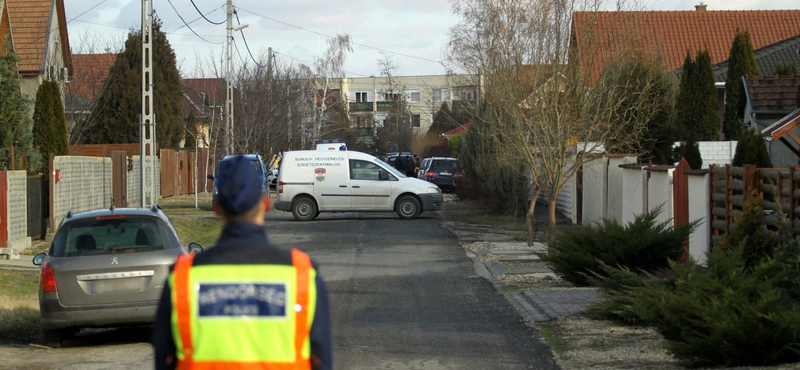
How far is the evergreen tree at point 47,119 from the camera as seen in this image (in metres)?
21.8

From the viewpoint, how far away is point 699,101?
24.3 metres

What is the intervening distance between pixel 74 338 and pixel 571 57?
8991 mm

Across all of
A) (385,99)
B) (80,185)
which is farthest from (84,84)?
(385,99)

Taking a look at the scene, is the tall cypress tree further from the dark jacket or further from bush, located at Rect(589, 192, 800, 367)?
the dark jacket

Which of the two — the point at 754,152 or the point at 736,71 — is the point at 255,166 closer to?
the point at 754,152

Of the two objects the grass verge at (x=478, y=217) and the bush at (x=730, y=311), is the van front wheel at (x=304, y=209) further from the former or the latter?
the bush at (x=730, y=311)

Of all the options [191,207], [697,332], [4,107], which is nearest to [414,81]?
[191,207]

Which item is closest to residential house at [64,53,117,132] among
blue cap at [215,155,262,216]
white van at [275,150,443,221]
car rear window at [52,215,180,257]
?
white van at [275,150,443,221]

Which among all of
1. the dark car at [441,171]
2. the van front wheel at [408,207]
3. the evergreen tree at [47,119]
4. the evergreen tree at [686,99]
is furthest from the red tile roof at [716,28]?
the evergreen tree at [47,119]

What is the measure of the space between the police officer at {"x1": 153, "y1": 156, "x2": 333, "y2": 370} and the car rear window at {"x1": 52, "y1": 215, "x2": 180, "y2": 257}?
6.46m

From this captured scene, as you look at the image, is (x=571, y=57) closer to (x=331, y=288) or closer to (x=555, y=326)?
(x=331, y=288)

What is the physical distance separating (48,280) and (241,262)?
6586 mm

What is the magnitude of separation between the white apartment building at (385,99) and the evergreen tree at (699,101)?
121 feet

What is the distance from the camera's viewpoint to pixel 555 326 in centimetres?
938
